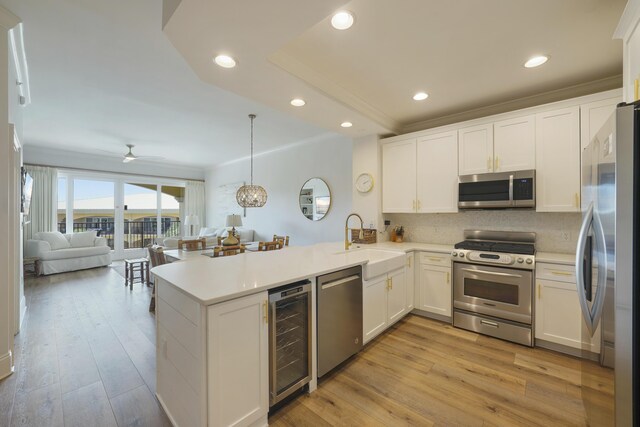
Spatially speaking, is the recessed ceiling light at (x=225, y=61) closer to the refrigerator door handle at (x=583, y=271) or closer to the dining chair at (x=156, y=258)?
the refrigerator door handle at (x=583, y=271)

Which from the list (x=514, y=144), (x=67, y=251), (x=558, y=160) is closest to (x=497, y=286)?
(x=558, y=160)

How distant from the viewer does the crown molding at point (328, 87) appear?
2.18 metres

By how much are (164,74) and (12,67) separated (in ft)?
3.96

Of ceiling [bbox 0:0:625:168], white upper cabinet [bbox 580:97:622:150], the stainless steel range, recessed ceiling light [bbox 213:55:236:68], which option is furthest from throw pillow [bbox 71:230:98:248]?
white upper cabinet [bbox 580:97:622:150]

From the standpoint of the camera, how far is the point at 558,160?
105 inches

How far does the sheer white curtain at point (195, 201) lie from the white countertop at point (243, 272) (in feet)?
22.5

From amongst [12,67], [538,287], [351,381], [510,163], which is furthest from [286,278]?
[12,67]

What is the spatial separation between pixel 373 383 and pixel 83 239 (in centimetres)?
730

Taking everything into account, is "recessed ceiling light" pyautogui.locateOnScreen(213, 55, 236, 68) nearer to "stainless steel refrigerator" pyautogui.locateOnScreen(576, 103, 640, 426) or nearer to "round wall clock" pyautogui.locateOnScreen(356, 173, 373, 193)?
"stainless steel refrigerator" pyautogui.locateOnScreen(576, 103, 640, 426)

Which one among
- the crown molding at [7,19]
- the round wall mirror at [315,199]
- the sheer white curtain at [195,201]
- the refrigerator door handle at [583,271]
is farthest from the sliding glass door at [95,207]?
the refrigerator door handle at [583,271]

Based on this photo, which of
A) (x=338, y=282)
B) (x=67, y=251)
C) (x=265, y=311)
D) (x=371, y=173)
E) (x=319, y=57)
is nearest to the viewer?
(x=265, y=311)

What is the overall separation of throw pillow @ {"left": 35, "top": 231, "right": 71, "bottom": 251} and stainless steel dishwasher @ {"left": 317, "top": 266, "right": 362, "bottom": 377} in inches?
272

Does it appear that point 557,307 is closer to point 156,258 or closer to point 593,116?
point 593,116

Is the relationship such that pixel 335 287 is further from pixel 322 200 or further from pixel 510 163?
pixel 322 200
